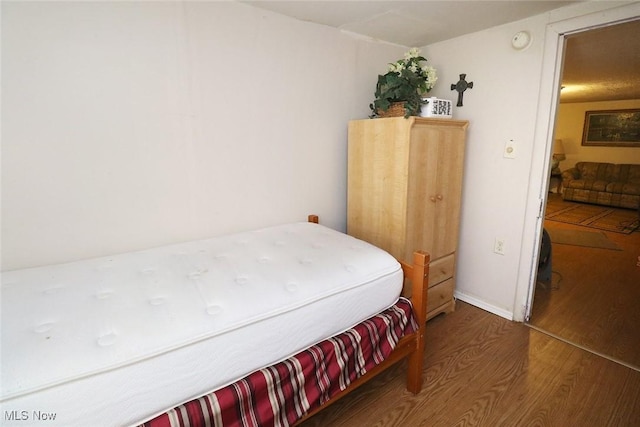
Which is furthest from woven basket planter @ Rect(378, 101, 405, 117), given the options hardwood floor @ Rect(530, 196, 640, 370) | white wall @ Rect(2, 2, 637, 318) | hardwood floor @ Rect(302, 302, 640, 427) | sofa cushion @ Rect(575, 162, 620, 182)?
sofa cushion @ Rect(575, 162, 620, 182)

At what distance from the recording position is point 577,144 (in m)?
6.97

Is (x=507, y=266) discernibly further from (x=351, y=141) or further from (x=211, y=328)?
(x=211, y=328)

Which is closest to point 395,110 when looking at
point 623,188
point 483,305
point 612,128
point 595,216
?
point 483,305

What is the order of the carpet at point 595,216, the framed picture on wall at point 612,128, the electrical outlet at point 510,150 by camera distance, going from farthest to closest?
1. the framed picture on wall at point 612,128
2. the carpet at point 595,216
3. the electrical outlet at point 510,150

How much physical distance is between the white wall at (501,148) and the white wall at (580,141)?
535 centimetres

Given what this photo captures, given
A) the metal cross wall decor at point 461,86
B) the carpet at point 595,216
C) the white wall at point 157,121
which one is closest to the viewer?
the white wall at point 157,121

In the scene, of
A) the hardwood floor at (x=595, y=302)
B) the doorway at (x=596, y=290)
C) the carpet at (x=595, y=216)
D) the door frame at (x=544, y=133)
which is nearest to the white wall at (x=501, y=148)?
the door frame at (x=544, y=133)

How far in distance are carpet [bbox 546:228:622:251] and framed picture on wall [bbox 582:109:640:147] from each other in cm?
315

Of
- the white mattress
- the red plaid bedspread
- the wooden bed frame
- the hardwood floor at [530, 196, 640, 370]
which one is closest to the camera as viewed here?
the white mattress

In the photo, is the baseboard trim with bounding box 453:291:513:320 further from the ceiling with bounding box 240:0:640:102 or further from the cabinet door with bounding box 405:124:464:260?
the ceiling with bounding box 240:0:640:102

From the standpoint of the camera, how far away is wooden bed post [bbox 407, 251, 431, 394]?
1.49 m

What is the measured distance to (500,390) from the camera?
1661 mm

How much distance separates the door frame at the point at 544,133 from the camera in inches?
69.1

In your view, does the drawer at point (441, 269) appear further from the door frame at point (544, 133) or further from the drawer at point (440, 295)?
the door frame at point (544, 133)
